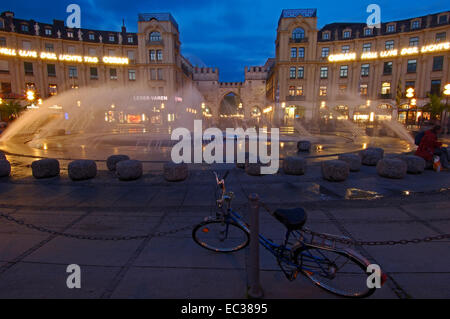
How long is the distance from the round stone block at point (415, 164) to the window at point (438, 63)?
44.9 metres

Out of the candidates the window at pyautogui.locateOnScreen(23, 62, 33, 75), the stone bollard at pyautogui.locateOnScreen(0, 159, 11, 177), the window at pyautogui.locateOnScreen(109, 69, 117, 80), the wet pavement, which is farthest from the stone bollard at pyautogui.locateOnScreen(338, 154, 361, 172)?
the window at pyautogui.locateOnScreen(23, 62, 33, 75)

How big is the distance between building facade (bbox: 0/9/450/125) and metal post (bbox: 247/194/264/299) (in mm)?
49432

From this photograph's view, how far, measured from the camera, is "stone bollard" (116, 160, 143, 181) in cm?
834

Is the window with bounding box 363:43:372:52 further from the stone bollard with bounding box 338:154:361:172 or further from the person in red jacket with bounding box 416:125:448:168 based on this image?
the stone bollard with bounding box 338:154:361:172

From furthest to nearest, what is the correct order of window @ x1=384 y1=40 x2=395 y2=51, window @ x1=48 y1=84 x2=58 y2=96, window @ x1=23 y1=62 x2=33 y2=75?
window @ x1=48 y1=84 x2=58 y2=96
window @ x1=384 y1=40 x2=395 y2=51
window @ x1=23 y1=62 x2=33 y2=75

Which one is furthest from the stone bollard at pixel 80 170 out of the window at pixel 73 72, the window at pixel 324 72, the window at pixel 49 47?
the window at pixel 49 47

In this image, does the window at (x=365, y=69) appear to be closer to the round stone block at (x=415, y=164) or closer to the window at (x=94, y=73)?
the round stone block at (x=415, y=164)

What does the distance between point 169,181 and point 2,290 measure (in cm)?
533

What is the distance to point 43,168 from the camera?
340 inches

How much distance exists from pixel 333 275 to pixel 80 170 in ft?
26.2

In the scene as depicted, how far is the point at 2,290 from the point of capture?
10.5 ft

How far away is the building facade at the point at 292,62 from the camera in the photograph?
4366 centimetres
